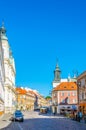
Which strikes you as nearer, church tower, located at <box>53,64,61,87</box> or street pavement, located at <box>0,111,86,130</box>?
street pavement, located at <box>0,111,86,130</box>

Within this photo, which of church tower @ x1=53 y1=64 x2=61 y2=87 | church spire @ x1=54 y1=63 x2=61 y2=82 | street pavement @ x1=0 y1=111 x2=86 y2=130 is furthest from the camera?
church spire @ x1=54 y1=63 x2=61 y2=82

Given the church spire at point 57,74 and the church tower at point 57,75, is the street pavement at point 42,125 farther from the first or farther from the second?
the church spire at point 57,74

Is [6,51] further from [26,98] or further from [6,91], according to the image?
[26,98]

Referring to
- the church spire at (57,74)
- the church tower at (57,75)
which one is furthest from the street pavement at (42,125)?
the church spire at (57,74)

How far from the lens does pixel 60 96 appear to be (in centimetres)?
11500

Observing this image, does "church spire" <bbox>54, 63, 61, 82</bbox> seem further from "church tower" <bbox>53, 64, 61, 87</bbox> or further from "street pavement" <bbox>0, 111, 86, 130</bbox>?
"street pavement" <bbox>0, 111, 86, 130</bbox>

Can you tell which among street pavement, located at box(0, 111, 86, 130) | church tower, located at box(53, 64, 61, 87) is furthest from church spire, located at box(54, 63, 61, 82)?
street pavement, located at box(0, 111, 86, 130)

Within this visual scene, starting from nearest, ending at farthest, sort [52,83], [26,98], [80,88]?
[80,88] → [52,83] → [26,98]

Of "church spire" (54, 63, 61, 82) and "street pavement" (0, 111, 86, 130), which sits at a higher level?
"church spire" (54, 63, 61, 82)

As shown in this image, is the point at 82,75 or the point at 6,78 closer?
the point at 82,75

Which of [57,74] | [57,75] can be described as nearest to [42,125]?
[57,75]

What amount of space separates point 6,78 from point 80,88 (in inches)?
1119

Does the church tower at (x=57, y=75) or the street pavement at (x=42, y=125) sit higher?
the church tower at (x=57, y=75)

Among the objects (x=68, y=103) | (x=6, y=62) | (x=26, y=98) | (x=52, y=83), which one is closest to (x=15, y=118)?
(x=6, y=62)
